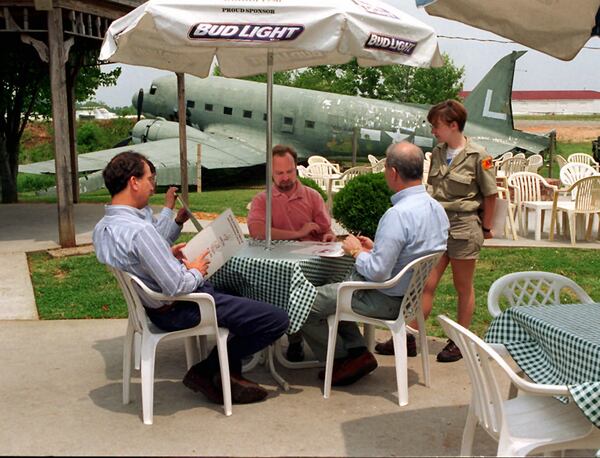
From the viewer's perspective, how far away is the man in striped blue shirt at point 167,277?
3936 millimetres

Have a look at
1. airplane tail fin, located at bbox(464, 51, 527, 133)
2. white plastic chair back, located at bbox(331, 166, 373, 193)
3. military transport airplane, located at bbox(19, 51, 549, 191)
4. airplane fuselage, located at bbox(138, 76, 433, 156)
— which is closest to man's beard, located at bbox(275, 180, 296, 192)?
white plastic chair back, located at bbox(331, 166, 373, 193)

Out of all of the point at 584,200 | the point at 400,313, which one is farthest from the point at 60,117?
the point at 584,200

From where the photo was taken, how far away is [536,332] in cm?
324

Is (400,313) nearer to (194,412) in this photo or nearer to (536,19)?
(194,412)

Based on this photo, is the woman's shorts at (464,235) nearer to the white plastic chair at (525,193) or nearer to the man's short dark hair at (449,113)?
the man's short dark hair at (449,113)

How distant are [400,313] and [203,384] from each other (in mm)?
1191

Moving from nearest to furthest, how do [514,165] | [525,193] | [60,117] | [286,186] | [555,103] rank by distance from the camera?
[286,186], [60,117], [525,193], [514,165], [555,103]

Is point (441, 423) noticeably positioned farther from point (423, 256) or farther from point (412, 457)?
point (423, 256)

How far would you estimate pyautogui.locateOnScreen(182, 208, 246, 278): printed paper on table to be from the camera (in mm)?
4316

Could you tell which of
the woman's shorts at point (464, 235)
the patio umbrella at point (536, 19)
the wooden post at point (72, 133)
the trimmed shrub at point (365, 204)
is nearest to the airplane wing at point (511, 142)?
the wooden post at point (72, 133)

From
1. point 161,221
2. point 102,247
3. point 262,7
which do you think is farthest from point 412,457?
point 262,7

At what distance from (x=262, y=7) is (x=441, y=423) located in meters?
2.47

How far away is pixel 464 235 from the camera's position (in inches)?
201

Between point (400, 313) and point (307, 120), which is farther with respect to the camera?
point (307, 120)
